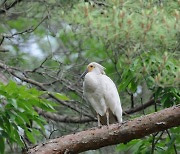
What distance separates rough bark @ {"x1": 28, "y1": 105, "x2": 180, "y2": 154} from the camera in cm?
321

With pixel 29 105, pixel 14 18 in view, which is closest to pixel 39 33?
pixel 14 18

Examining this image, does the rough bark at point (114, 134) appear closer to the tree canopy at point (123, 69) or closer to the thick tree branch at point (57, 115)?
the tree canopy at point (123, 69)

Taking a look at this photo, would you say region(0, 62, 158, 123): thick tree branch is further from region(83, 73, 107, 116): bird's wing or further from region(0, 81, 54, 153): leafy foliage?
region(0, 81, 54, 153): leafy foliage

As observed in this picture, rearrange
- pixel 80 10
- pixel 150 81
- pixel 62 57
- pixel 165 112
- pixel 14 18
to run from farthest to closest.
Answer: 1. pixel 14 18
2. pixel 62 57
3. pixel 80 10
4. pixel 150 81
5. pixel 165 112

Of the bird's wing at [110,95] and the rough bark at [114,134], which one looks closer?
the rough bark at [114,134]

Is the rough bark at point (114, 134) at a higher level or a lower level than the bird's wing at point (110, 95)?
lower

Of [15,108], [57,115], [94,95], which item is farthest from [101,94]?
[57,115]

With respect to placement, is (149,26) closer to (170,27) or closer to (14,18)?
(170,27)

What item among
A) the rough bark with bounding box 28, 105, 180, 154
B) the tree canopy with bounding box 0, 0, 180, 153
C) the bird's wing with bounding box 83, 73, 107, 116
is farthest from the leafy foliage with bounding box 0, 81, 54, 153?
the bird's wing with bounding box 83, 73, 107, 116

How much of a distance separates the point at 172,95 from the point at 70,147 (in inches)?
36.9

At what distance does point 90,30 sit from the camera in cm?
399

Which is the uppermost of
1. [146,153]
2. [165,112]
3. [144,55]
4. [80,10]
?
[80,10]

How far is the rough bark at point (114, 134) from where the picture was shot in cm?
321

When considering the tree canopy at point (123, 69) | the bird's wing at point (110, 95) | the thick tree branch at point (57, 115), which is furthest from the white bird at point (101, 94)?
the thick tree branch at point (57, 115)
